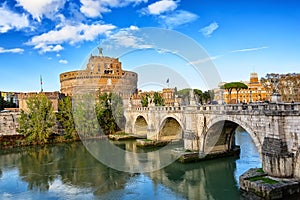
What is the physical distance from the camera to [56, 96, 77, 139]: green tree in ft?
79.0

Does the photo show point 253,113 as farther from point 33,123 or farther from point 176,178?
point 33,123

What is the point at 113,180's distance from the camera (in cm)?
1242

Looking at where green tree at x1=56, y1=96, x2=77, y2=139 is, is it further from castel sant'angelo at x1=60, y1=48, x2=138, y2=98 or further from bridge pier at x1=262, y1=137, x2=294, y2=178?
bridge pier at x1=262, y1=137, x2=294, y2=178

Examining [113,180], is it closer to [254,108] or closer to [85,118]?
[254,108]

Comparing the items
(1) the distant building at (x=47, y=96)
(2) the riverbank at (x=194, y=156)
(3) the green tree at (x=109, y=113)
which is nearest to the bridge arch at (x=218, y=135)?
(2) the riverbank at (x=194, y=156)

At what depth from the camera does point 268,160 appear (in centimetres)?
948

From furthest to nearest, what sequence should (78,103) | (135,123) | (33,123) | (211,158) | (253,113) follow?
(135,123) → (78,103) → (33,123) → (211,158) → (253,113)

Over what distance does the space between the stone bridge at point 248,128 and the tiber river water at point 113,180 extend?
1.29 m

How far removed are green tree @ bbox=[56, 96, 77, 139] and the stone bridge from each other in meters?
7.63

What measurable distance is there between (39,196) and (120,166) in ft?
16.6

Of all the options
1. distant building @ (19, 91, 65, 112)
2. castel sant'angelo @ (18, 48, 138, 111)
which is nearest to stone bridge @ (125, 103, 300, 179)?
distant building @ (19, 91, 65, 112)

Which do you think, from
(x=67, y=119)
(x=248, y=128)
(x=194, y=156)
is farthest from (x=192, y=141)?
(x=67, y=119)

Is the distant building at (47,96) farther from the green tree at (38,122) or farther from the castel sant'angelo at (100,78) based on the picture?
the green tree at (38,122)

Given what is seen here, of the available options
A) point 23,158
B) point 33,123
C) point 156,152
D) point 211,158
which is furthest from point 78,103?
point 211,158
